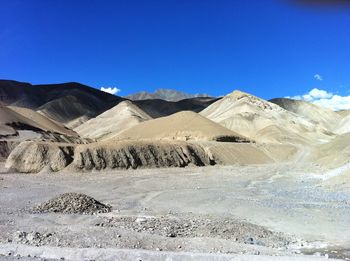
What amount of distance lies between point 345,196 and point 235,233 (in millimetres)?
15826

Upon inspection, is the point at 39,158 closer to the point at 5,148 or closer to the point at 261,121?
the point at 5,148

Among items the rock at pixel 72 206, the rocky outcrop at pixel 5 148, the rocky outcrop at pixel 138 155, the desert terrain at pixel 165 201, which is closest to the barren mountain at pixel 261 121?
the desert terrain at pixel 165 201

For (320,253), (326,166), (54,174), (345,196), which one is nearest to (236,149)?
(326,166)

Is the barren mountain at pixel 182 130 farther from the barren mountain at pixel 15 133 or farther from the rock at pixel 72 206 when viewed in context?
the rock at pixel 72 206

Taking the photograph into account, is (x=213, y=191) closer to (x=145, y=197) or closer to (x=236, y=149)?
(x=145, y=197)

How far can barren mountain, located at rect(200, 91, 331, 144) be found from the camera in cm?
13077

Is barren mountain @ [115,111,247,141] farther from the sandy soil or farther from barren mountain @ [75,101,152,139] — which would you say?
the sandy soil

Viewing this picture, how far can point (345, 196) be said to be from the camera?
3447cm

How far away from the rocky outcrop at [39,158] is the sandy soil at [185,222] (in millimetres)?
10996

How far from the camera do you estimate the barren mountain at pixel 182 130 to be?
96938 millimetres

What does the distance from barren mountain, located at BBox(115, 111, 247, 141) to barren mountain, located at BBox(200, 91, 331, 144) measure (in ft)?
80.3

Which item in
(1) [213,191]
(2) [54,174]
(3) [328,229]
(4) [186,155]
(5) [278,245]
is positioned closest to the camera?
(5) [278,245]

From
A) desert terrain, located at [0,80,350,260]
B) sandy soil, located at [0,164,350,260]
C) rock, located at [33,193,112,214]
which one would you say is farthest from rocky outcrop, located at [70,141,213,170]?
rock, located at [33,193,112,214]

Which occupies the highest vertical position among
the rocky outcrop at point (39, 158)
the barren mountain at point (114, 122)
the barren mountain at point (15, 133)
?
the barren mountain at point (114, 122)
